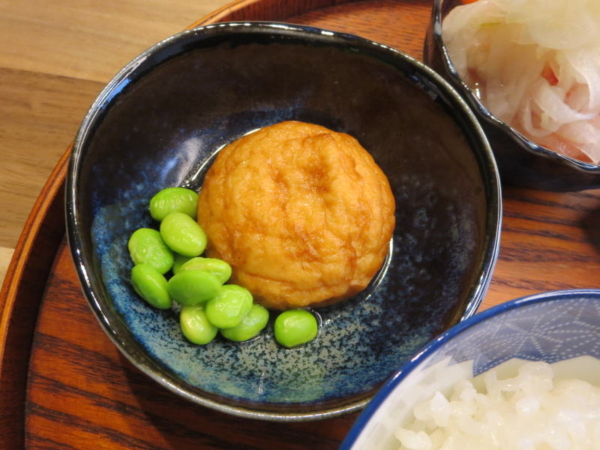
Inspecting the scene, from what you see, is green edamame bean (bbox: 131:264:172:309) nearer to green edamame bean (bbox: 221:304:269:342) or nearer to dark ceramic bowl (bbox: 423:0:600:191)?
green edamame bean (bbox: 221:304:269:342)

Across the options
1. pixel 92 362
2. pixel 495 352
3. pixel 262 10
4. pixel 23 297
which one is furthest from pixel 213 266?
pixel 262 10

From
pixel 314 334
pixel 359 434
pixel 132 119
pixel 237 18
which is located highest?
pixel 237 18

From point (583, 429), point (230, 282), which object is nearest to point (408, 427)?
point (583, 429)

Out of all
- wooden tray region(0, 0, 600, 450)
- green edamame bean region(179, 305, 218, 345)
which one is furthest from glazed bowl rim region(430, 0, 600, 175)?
green edamame bean region(179, 305, 218, 345)

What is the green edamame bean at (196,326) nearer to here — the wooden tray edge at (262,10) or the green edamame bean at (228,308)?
the green edamame bean at (228,308)

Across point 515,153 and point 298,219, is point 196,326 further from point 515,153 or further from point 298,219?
point 515,153

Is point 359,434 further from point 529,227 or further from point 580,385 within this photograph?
point 529,227
